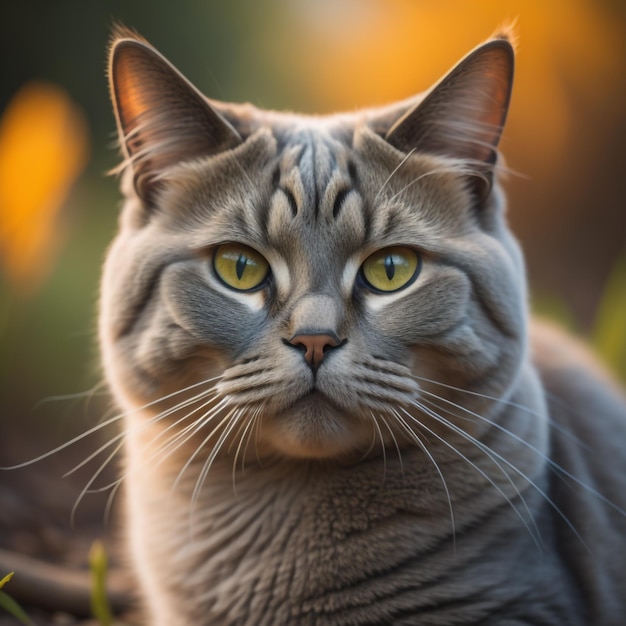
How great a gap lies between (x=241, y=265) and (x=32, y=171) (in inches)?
40.8

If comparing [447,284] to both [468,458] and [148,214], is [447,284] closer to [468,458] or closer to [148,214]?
[468,458]

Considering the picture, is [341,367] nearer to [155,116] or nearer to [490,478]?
[490,478]

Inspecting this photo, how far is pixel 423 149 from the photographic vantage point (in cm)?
123

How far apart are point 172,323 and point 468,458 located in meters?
0.54

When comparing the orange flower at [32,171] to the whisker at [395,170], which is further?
the orange flower at [32,171]

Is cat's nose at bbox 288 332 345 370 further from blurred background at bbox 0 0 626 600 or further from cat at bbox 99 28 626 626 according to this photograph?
blurred background at bbox 0 0 626 600

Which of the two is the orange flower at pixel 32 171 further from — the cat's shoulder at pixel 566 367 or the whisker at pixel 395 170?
the cat's shoulder at pixel 566 367

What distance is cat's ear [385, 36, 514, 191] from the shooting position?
3.70ft

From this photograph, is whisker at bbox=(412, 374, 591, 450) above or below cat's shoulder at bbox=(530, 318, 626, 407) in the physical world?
below

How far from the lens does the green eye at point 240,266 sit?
3.76ft

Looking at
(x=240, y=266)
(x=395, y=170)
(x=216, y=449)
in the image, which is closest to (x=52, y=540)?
(x=216, y=449)

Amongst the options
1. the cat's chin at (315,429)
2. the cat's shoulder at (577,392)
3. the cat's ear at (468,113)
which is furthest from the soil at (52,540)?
the cat's ear at (468,113)

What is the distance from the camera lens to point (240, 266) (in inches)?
45.6

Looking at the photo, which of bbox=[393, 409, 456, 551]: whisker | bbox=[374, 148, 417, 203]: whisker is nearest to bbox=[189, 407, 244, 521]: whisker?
bbox=[393, 409, 456, 551]: whisker
